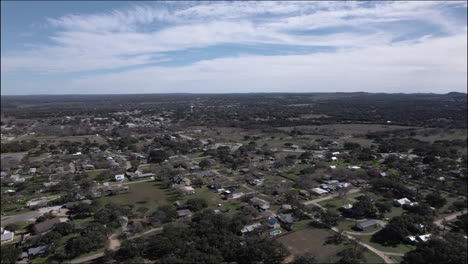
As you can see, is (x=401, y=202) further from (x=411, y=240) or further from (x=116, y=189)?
(x=116, y=189)

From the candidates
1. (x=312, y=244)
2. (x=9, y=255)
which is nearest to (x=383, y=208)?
(x=312, y=244)

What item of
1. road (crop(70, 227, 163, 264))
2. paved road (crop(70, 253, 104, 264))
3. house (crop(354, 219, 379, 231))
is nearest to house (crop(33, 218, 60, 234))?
road (crop(70, 227, 163, 264))

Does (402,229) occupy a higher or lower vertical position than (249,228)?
higher

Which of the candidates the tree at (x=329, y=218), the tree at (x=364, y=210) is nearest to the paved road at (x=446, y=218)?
the tree at (x=364, y=210)

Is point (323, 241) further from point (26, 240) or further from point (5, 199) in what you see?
point (5, 199)

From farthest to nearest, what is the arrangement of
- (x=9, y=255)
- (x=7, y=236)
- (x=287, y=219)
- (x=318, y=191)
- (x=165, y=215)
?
(x=318, y=191), (x=165, y=215), (x=287, y=219), (x=7, y=236), (x=9, y=255)

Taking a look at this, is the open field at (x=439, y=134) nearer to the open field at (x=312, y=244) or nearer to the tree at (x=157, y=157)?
the open field at (x=312, y=244)

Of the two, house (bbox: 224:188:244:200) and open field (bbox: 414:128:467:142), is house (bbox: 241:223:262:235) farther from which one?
open field (bbox: 414:128:467:142)
